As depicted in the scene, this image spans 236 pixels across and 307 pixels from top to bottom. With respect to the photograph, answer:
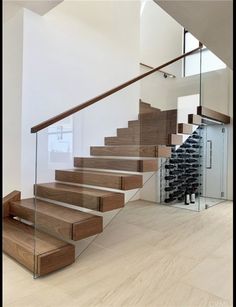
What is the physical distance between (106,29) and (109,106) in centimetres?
161

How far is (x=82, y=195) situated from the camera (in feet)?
9.00

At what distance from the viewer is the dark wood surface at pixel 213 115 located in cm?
444

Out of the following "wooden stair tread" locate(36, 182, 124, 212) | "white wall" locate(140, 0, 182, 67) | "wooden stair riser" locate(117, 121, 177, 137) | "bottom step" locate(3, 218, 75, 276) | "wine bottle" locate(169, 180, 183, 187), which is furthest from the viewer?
"white wall" locate(140, 0, 182, 67)

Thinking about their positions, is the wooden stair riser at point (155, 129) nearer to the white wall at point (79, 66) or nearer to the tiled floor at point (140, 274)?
the white wall at point (79, 66)

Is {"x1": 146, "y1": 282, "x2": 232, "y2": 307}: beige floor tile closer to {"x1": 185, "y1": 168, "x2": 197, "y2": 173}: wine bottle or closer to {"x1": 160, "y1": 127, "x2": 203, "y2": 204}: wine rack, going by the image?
{"x1": 160, "y1": 127, "x2": 203, "y2": 204}: wine rack

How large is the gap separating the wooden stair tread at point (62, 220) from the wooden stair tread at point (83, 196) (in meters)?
0.10

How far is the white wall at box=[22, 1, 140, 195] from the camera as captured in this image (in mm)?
3381

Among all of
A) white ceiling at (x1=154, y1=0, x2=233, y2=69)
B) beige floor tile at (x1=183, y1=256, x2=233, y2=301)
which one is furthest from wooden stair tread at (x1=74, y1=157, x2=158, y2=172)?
white ceiling at (x1=154, y1=0, x2=233, y2=69)

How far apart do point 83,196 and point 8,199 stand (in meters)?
1.09

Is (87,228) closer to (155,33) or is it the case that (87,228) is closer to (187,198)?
(187,198)

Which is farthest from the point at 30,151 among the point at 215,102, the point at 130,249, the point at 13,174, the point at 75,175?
the point at 215,102

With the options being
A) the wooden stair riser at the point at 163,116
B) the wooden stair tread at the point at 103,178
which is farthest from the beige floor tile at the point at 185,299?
the wooden stair riser at the point at 163,116

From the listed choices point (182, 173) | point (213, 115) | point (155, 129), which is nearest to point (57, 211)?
point (155, 129)

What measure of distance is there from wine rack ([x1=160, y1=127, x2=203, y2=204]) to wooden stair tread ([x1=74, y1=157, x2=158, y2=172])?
2.15m
